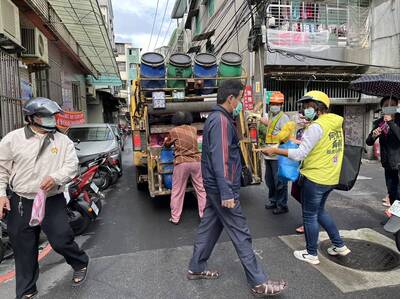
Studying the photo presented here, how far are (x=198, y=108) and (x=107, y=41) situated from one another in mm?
9396

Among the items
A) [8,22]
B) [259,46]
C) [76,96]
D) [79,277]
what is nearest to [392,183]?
[79,277]

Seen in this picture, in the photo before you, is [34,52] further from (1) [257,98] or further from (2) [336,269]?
(2) [336,269]

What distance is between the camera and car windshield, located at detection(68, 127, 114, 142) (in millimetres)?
8438

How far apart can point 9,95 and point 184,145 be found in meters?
3.77

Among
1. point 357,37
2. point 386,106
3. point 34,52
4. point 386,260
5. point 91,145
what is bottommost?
point 386,260

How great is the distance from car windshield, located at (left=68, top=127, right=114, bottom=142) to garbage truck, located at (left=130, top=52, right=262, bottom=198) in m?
2.40

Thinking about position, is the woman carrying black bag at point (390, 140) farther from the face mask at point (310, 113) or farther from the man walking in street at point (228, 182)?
the man walking in street at point (228, 182)

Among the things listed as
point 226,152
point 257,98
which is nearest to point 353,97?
point 257,98

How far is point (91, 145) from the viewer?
7.88 metres

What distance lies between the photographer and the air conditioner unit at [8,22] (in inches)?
234

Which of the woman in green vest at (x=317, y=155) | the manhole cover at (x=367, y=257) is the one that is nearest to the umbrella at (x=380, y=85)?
the woman in green vest at (x=317, y=155)

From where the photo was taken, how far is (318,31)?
37.2 ft

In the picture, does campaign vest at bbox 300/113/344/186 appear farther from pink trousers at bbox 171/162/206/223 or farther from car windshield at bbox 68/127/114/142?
car windshield at bbox 68/127/114/142

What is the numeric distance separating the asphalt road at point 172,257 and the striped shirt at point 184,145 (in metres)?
1.01
